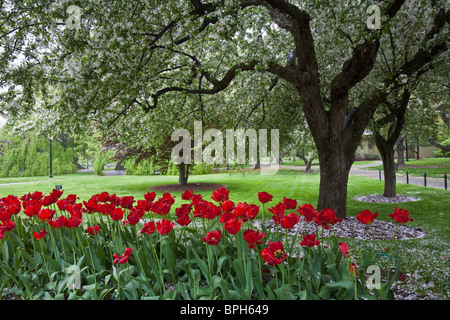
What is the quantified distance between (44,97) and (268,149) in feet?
22.9

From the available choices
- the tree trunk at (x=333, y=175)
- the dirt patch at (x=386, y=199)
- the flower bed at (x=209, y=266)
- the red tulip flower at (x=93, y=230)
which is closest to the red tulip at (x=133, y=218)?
the flower bed at (x=209, y=266)

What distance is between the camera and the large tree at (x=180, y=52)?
16.0 feet

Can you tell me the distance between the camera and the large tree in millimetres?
4883

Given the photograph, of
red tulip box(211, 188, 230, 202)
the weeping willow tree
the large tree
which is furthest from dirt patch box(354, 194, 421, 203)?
the weeping willow tree

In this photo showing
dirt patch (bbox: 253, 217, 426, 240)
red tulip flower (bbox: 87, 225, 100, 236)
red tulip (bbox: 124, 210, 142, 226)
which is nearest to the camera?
red tulip (bbox: 124, 210, 142, 226)

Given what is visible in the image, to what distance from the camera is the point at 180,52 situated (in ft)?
22.5

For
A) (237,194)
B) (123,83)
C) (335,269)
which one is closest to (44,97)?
(123,83)

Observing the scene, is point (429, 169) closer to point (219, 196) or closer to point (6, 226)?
point (219, 196)

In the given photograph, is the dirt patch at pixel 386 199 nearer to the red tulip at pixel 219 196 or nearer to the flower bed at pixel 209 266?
the flower bed at pixel 209 266

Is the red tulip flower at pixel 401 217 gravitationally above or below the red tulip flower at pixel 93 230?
above

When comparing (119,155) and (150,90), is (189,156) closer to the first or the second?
(119,155)

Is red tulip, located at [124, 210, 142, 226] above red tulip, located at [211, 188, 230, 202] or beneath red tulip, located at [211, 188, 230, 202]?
beneath

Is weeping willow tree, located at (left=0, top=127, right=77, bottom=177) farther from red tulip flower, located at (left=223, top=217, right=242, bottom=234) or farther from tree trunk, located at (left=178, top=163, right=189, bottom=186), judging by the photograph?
red tulip flower, located at (left=223, top=217, right=242, bottom=234)
